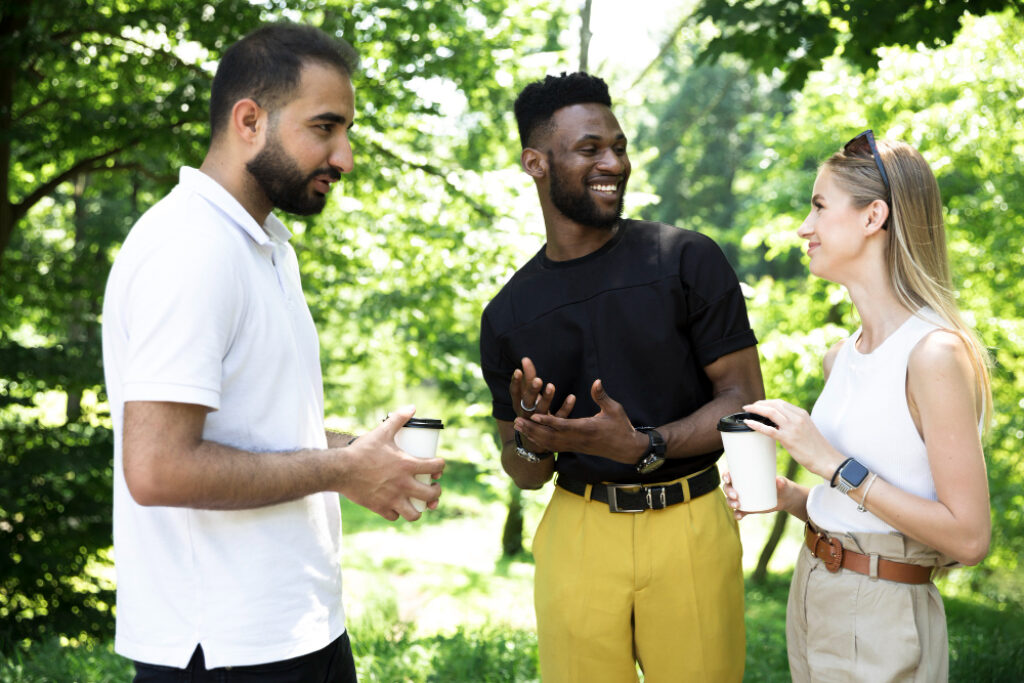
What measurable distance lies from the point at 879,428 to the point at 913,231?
0.53 metres

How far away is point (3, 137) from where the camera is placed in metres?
5.96

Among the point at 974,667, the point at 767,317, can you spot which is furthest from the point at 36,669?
the point at 767,317

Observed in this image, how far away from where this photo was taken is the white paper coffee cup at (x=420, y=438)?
6.81 ft

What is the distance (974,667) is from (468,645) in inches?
98.4

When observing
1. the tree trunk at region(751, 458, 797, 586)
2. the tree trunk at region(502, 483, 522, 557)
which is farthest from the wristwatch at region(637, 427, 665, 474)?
the tree trunk at region(502, 483, 522, 557)

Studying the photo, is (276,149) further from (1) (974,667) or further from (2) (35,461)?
(2) (35,461)

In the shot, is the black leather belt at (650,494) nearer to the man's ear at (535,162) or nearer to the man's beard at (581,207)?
the man's beard at (581,207)

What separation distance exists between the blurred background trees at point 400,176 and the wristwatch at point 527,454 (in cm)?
279

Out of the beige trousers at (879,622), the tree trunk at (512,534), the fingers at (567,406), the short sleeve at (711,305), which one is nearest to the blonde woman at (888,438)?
the beige trousers at (879,622)

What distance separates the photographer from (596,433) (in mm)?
2393

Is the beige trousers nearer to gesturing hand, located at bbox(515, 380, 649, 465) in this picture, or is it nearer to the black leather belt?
the black leather belt

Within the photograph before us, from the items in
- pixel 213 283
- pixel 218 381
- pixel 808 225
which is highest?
pixel 808 225

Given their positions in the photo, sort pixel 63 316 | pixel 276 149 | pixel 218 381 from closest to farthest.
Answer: pixel 218 381 < pixel 276 149 < pixel 63 316

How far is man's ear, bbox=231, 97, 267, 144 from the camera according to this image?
2.02m
